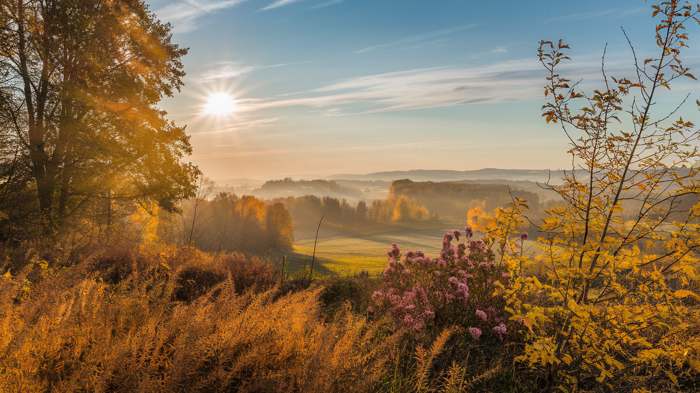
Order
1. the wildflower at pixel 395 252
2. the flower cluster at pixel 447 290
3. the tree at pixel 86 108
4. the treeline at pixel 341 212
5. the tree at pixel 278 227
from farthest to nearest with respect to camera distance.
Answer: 1. the treeline at pixel 341 212
2. the tree at pixel 278 227
3. the tree at pixel 86 108
4. the wildflower at pixel 395 252
5. the flower cluster at pixel 447 290

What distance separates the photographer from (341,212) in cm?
13788

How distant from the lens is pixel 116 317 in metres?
3.69

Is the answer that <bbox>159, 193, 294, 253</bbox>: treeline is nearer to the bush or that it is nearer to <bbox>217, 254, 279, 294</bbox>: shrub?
<bbox>217, 254, 279, 294</bbox>: shrub

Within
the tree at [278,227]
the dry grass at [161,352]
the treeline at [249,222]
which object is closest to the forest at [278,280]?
the dry grass at [161,352]

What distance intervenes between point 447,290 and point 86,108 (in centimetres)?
1286

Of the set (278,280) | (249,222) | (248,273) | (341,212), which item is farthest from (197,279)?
(341,212)

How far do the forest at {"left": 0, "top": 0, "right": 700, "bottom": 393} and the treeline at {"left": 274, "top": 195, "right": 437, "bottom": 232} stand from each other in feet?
375

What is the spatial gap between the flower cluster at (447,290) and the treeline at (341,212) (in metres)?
Result: 121

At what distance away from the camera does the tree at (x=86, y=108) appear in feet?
42.0

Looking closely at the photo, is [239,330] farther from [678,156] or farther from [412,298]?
[678,156]

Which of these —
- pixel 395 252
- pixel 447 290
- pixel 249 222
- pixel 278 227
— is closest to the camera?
pixel 447 290

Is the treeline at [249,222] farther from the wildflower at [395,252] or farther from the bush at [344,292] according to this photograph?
the wildflower at [395,252]

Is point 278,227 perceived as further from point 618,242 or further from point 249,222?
point 618,242

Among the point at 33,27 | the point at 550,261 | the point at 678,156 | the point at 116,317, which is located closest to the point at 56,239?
the point at 33,27
